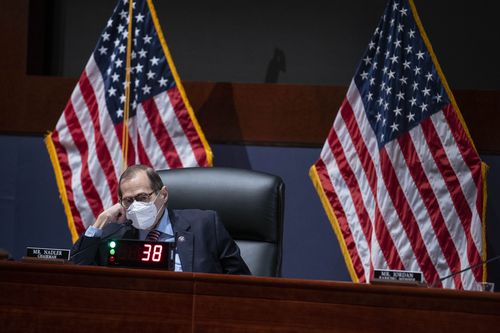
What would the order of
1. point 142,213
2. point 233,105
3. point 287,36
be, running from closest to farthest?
1. point 142,213
2. point 233,105
3. point 287,36

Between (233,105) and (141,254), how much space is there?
2.23 metres

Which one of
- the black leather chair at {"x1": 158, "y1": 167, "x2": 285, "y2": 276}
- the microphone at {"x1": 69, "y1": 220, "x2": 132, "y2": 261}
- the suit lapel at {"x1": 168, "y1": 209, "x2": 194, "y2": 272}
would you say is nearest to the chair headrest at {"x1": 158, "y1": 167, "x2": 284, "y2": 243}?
the black leather chair at {"x1": 158, "y1": 167, "x2": 285, "y2": 276}

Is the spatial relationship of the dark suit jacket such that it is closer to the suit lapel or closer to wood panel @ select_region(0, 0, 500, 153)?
the suit lapel

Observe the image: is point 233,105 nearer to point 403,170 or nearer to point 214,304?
point 403,170

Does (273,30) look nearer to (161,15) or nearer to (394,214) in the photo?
(161,15)

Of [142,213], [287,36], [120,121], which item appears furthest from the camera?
[287,36]

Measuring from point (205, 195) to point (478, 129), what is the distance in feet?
5.82

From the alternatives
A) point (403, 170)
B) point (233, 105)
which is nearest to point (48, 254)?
point (403, 170)

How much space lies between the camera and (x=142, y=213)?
3.30 meters

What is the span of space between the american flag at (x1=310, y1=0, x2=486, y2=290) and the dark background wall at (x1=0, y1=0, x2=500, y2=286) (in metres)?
0.37

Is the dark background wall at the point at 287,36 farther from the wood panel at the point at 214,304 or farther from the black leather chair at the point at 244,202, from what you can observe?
the wood panel at the point at 214,304

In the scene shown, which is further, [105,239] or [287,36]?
[287,36]

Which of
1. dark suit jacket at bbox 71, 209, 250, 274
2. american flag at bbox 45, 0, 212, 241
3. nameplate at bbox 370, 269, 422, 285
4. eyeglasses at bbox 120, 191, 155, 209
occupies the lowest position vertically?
nameplate at bbox 370, 269, 422, 285

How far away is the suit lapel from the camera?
3350 mm
